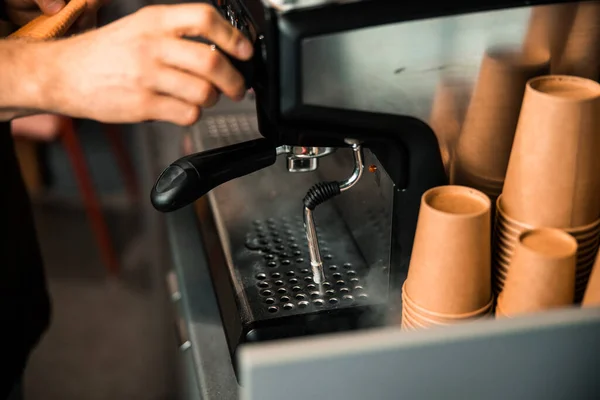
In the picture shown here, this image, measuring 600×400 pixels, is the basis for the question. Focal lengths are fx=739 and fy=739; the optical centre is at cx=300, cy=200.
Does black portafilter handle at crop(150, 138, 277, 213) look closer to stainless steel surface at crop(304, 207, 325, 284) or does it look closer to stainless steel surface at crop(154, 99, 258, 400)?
stainless steel surface at crop(304, 207, 325, 284)

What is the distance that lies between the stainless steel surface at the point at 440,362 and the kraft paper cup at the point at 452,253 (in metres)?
0.10

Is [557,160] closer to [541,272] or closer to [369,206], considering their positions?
[541,272]

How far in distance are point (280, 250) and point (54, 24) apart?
36 centimetres

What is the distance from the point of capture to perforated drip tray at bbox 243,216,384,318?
794mm

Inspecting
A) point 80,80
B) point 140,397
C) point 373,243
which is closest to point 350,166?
point 373,243

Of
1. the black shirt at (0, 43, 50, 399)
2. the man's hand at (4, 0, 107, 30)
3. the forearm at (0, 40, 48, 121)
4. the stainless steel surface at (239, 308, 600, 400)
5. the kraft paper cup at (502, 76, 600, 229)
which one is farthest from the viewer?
the black shirt at (0, 43, 50, 399)

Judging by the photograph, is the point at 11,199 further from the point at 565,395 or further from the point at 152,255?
the point at 152,255

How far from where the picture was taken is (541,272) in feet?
1.83

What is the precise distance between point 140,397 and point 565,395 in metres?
1.46

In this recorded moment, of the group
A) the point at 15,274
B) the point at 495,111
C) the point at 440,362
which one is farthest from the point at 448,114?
the point at 15,274

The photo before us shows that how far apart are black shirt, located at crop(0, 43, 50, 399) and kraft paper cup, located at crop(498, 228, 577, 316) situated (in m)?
0.74

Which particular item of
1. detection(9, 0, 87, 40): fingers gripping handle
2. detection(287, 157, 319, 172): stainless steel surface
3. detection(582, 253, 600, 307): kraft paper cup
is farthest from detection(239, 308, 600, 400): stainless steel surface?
detection(9, 0, 87, 40): fingers gripping handle

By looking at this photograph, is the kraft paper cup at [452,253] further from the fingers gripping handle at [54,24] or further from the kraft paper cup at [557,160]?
the fingers gripping handle at [54,24]

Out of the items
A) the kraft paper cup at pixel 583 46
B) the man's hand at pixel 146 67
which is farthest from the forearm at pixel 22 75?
the kraft paper cup at pixel 583 46
